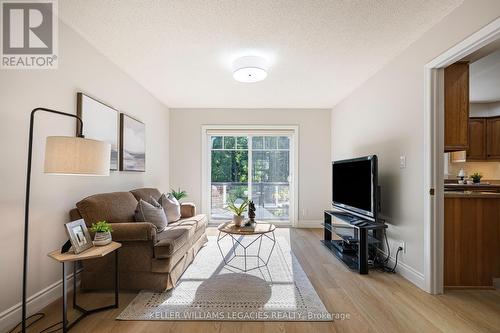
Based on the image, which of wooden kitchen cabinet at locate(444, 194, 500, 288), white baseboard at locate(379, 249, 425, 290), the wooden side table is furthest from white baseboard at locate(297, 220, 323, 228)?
the wooden side table

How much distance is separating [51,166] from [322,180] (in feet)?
14.9

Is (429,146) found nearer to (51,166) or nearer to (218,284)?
(218,284)

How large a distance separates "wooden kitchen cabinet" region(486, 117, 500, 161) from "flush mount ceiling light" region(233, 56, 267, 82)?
4924mm

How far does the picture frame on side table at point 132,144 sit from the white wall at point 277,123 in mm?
1327

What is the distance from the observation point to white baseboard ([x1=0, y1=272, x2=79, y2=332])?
1.73 metres

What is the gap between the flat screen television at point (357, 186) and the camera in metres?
2.82

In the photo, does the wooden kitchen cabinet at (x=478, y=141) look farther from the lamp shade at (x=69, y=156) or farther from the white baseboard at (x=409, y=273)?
the lamp shade at (x=69, y=156)

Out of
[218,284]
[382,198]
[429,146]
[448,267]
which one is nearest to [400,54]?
[429,146]

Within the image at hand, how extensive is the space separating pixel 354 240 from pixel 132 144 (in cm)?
330

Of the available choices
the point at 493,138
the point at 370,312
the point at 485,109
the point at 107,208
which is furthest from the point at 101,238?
the point at 485,109

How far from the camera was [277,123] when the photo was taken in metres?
5.17

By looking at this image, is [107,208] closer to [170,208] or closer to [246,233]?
[170,208]

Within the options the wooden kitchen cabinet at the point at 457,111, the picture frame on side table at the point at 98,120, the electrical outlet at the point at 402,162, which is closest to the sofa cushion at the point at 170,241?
the picture frame on side table at the point at 98,120

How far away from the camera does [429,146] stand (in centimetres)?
233
